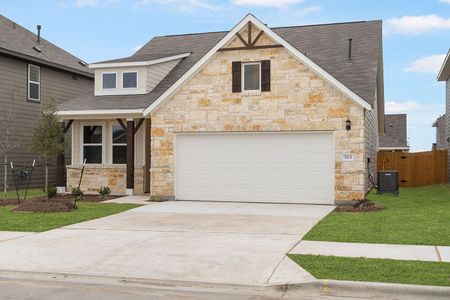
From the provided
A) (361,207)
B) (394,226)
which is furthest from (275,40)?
(394,226)

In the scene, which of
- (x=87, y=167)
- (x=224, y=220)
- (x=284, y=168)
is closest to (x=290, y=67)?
(x=284, y=168)

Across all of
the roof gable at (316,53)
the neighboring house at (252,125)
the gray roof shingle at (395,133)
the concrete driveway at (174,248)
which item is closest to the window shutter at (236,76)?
the neighboring house at (252,125)

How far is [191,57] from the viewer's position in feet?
80.0

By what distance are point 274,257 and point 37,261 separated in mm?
3890

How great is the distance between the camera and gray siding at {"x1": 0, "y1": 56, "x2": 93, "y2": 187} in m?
22.7

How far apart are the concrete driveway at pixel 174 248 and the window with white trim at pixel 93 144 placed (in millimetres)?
7659

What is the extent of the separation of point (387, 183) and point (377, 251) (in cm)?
1114

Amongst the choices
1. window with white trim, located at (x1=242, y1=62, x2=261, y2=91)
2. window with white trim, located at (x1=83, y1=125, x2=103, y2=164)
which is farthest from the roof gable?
window with white trim, located at (x1=242, y1=62, x2=261, y2=91)

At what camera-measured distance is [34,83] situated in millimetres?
24469

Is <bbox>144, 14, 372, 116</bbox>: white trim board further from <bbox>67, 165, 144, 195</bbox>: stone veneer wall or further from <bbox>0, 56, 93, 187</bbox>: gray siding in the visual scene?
<bbox>0, 56, 93, 187</bbox>: gray siding

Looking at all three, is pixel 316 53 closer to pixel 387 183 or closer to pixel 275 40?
pixel 275 40

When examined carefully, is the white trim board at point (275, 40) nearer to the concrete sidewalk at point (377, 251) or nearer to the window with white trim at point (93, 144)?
the window with white trim at point (93, 144)

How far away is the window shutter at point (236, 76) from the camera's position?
1784cm

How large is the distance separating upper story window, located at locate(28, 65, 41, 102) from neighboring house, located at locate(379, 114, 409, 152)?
27898 millimetres
